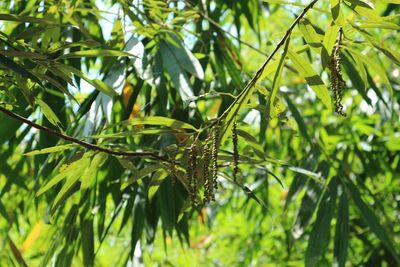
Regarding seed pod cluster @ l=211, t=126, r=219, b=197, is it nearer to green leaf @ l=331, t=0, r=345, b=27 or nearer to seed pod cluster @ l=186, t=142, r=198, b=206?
seed pod cluster @ l=186, t=142, r=198, b=206

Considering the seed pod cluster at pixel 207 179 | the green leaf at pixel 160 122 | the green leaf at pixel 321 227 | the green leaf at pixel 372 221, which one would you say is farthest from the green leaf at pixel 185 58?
the green leaf at pixel 372 221

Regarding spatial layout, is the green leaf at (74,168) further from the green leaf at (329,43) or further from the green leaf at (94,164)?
the green leaf at (329,43)

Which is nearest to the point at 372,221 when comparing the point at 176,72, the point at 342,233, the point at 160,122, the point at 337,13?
the point at 342,233

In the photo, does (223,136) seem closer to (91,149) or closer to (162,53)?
(91,149)

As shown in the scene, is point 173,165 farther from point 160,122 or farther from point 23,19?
point 23,19

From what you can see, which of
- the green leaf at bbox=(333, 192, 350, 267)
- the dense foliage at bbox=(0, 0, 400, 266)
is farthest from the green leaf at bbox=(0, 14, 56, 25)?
the green leaf at bbox=(333, 192, 350, 267)

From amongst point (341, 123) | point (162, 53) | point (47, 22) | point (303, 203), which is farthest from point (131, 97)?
point (341, 123)

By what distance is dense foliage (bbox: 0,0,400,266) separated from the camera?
954 millimetres

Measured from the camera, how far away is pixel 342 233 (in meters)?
1.64

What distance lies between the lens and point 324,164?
180 centimetres

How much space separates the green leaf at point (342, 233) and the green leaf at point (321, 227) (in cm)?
3

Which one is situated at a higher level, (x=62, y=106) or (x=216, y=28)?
(x=216, y=28)

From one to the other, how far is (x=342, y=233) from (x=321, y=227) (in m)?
0.06

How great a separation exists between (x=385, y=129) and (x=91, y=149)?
141 centimetres
